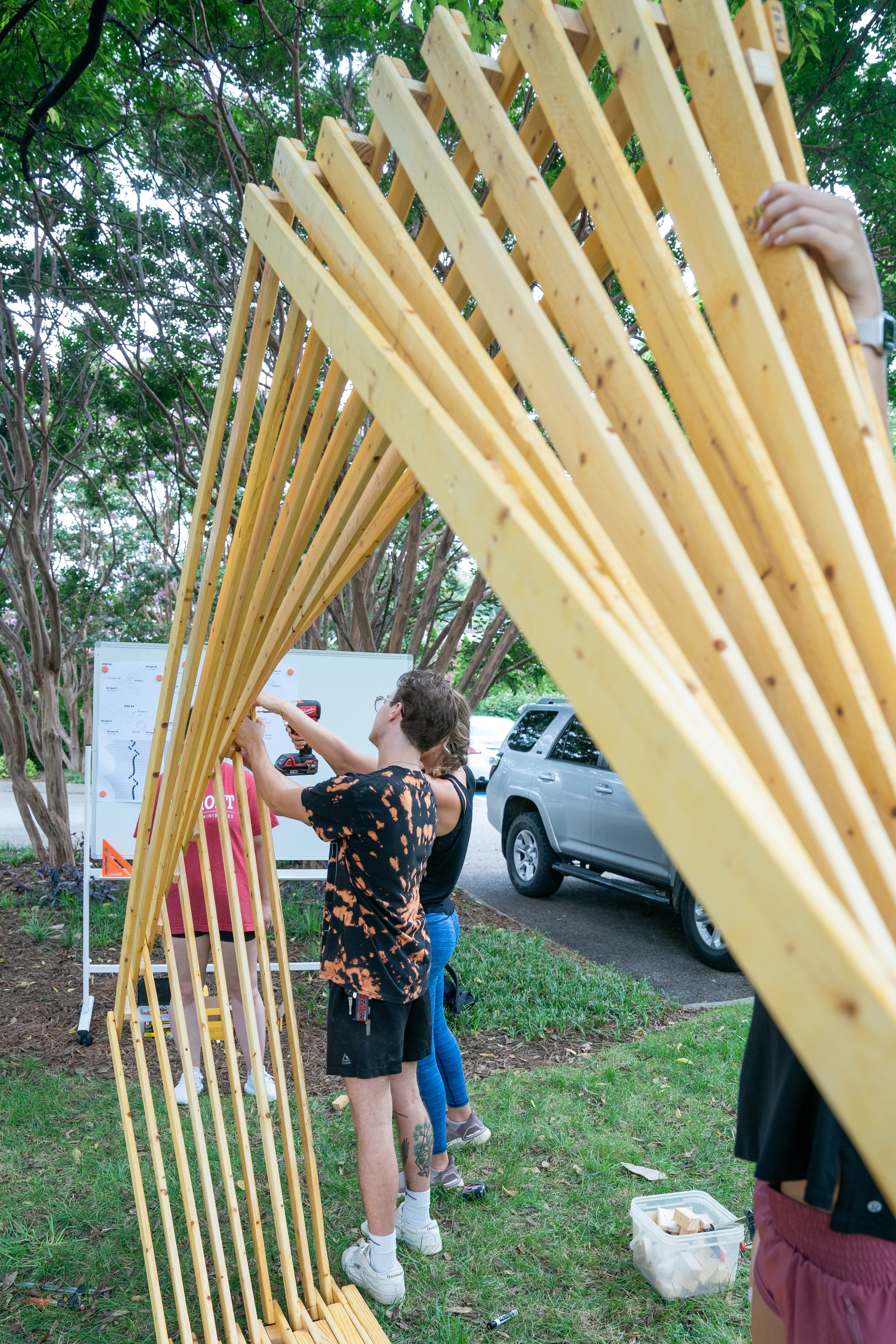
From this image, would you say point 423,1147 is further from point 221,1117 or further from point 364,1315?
point 221,1117

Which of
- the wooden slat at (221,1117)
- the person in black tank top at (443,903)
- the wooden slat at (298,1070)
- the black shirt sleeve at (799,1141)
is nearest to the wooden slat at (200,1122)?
the wooden slat at (221,1117)

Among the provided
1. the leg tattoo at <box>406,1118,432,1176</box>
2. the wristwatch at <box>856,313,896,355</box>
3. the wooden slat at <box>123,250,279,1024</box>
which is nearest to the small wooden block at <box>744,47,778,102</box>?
the wristwatch at <box>856,313,896,355</box>

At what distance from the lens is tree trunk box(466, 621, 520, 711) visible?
7.66m

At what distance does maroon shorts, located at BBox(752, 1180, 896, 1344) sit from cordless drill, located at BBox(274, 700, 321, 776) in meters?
3.90

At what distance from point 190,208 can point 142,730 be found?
4690 mm

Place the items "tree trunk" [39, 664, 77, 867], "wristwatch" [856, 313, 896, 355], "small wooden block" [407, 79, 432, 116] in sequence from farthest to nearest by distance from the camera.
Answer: "tree trunk" [39, 664, 77, 867] → "small wooden block" [407, 79, 432, 116] → "wristwatch" [856, 313, 896, 355]

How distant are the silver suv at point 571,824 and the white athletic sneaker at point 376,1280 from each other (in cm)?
415

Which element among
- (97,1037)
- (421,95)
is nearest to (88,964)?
(97,1037)

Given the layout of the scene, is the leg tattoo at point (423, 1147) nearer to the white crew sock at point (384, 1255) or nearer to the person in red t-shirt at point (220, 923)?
the white crew sock at point (384, 1255)

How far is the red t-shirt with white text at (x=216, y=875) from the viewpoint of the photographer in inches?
155

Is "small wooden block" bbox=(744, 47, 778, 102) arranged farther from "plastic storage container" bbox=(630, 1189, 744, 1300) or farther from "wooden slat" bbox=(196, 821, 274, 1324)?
"plastic storage container" bbox=(630, 1189, 744, 1300)

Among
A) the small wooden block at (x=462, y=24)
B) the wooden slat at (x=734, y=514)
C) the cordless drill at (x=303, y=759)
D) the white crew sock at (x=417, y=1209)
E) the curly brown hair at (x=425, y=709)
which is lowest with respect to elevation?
the white crew sock at (x=417, y=1209)

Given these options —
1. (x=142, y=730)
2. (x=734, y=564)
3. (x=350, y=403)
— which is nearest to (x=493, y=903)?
(x=142, y=730)

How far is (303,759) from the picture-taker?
5.36 meters
